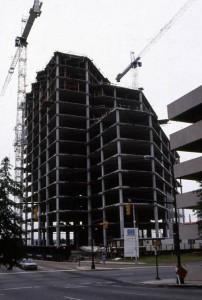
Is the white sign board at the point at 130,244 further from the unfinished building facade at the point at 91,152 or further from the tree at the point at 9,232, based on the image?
the tree at the point at 9,232

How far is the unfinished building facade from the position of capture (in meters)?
100

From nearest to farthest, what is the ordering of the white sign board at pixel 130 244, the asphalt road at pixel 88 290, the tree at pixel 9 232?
the tree at pixel 9 232, the asphalt road at pixel 88 290, the white sign board at pixel 130 244

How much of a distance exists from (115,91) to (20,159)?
4595cm

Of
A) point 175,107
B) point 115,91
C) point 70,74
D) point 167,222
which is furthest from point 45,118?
point 175,107

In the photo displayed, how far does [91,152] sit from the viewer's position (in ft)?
360

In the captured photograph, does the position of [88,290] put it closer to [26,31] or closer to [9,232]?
[9,232]

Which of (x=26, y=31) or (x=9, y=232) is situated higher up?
(x=26, y=31)

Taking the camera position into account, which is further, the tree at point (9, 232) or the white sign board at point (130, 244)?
the white sign board at point (130, 244)

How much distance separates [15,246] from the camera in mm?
16688

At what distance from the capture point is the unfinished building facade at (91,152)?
100375 mm

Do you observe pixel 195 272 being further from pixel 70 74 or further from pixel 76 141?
pixel 70 74

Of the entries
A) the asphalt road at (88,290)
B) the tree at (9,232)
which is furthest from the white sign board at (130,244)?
the tree at (9,232)

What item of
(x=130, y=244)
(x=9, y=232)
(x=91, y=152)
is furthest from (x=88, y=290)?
(x=91, y=152)

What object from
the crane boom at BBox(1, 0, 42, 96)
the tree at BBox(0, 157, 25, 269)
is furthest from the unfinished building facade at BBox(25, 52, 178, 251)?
the tree at BBox(0, 157, 25, 269)
